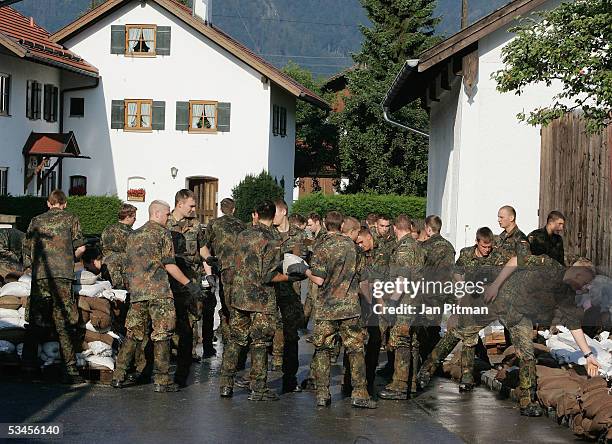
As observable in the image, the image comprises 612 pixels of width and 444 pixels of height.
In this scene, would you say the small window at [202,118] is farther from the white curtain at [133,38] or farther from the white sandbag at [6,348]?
the white sandbag at [6,348]

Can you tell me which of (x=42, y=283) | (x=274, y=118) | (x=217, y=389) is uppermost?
(x=274, y=118)

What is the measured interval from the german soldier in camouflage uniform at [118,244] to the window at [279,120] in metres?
34.8

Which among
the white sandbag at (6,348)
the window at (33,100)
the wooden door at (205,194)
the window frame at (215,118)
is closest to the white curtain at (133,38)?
→ the window frame at (215,118)

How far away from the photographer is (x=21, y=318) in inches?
564

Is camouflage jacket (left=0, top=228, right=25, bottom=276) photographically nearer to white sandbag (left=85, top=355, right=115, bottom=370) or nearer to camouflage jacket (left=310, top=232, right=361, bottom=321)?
white sandbag (left=85, top=355, right=115, bottom=370)

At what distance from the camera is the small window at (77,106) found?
161ft

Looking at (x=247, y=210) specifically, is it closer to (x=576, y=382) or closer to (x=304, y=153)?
(x=304, y=153)

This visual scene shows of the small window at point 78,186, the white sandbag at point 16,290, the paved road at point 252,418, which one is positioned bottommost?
the paved road at point 252,418

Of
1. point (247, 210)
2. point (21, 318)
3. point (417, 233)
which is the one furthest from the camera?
point (247, 210)

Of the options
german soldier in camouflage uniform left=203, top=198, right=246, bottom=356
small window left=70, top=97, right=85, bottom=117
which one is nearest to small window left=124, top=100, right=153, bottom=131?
small window left=70, top=97, right=85, bottom=117

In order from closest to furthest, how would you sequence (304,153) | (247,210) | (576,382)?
(576,382) → (247,210) → (304,153)

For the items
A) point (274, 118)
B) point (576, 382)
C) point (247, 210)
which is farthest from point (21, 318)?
point (274, 118)

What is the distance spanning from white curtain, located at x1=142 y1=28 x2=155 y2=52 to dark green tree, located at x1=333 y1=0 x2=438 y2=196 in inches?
513

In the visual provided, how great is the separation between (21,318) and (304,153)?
5094cm
